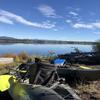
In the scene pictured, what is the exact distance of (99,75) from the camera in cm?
1309

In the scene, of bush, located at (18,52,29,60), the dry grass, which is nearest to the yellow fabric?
the dry grass

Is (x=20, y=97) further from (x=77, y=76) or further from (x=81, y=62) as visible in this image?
(x=81, y=62)

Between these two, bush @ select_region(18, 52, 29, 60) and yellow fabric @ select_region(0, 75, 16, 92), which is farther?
bush @ select_region(18, 52, 29, 60)

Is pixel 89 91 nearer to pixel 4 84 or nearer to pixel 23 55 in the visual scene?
pixel 4 84

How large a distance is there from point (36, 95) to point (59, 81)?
310 cm

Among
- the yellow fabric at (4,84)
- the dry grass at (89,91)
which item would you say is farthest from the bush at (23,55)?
the yellow fabric at (4,84)

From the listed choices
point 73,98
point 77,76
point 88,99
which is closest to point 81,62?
point 77,76

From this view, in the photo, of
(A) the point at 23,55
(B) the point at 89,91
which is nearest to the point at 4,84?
(B) the point at 89,91

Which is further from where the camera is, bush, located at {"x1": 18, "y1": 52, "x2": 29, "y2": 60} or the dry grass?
bush, located at {"x1": 18, "y1": 52, "x2": 29, "y2": 60}

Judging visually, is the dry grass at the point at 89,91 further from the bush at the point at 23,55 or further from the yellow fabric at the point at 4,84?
the bush at the point at 23,55

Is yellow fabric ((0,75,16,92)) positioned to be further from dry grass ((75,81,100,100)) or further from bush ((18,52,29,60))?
bush ((18,52,29,60))

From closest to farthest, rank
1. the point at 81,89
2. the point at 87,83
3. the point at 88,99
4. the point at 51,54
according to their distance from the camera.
Answer: 1. the point at 88,99
2. the point at 81,89
3. the point at 87,83
4. the point at 51,54

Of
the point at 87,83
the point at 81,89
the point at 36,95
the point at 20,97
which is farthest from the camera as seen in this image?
the point at 87,83

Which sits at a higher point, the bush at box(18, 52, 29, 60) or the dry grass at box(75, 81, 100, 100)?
the bush at box(18, 52, 29, 60)
